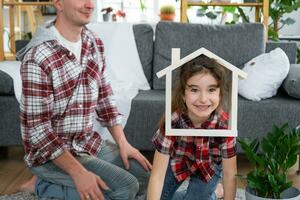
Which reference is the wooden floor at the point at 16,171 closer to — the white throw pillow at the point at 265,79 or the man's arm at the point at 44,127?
the white throw pillow at the point at 265,79

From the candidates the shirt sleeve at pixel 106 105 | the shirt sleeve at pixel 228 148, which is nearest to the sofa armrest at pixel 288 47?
the shirt sleeve at pixel 106 105

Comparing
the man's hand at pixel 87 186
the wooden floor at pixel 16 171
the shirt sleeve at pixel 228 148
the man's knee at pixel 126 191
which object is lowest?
the wooden floor at pixel 16 171

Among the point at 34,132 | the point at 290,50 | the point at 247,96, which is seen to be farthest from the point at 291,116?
the point at 34,132

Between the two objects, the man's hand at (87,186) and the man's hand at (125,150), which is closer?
the man's hand at (87,186)

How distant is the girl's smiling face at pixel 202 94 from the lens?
124cm

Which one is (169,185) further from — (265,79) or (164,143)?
(265,79)

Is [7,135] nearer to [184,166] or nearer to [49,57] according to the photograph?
[49,57]

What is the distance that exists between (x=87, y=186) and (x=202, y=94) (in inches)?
19.4

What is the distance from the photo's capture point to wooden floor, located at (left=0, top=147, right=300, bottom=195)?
2.25 m

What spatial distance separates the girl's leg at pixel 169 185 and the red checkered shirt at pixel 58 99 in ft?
0.95

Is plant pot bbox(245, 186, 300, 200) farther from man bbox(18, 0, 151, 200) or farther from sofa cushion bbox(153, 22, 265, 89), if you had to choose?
sofa cushion bbox(153, 22, 265, 89)

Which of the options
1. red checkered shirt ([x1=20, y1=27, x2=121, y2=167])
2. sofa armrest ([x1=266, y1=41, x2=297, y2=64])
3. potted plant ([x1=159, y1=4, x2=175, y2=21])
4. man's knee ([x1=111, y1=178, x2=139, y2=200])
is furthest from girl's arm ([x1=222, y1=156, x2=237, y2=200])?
potted plant ([x1=159, y1=4, x2=175, y2=21])

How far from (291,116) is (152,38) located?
1.05m

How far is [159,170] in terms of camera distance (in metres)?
1.33
